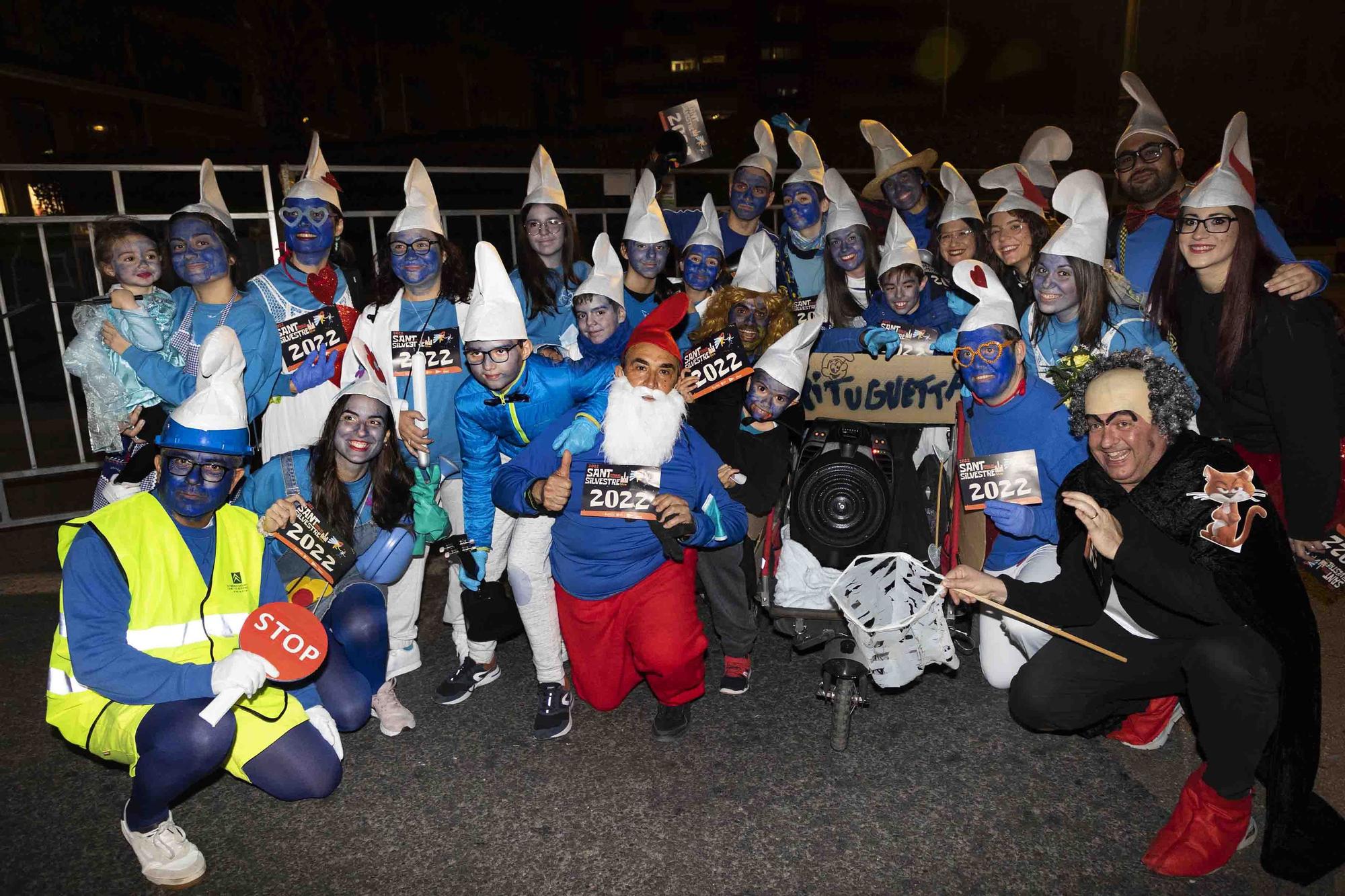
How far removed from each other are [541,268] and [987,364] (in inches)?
92.1

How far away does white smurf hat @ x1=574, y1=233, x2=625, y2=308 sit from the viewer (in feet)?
14.4

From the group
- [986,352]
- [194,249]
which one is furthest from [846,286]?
[194,249]

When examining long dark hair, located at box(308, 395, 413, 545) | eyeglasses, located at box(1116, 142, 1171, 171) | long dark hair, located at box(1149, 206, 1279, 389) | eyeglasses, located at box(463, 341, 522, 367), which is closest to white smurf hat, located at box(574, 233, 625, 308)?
eyeglasses, located at box(463, 341, 522, 367)

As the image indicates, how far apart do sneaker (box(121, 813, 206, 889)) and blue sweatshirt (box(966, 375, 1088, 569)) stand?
11.0 ft

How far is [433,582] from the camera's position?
5.91 meters

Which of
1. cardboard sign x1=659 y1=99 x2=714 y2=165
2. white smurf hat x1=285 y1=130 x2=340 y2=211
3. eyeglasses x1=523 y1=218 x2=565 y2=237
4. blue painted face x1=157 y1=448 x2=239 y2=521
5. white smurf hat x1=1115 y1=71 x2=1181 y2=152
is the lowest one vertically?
blue painted face x1=157 y1=448 x2=239 y2=521

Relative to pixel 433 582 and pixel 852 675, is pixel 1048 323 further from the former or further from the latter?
pixel 433 582

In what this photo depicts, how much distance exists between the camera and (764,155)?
19.3ft

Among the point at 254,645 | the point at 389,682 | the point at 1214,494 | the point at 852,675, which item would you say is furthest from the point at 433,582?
the point at 1214,494

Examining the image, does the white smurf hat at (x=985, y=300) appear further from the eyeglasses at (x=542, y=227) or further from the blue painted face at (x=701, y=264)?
the eyeglasses at (x=542, y=227)

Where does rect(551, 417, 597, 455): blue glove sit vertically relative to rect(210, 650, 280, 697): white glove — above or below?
above

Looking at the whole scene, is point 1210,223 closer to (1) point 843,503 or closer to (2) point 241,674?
(1) point 843,503

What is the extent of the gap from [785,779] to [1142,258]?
3.01 metres

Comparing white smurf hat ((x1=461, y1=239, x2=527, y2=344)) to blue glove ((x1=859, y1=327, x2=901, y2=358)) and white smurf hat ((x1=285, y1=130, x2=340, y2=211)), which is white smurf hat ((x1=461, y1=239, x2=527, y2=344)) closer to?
white smurf hat ((x1=285, y1=130, x2=340, y2=211))
